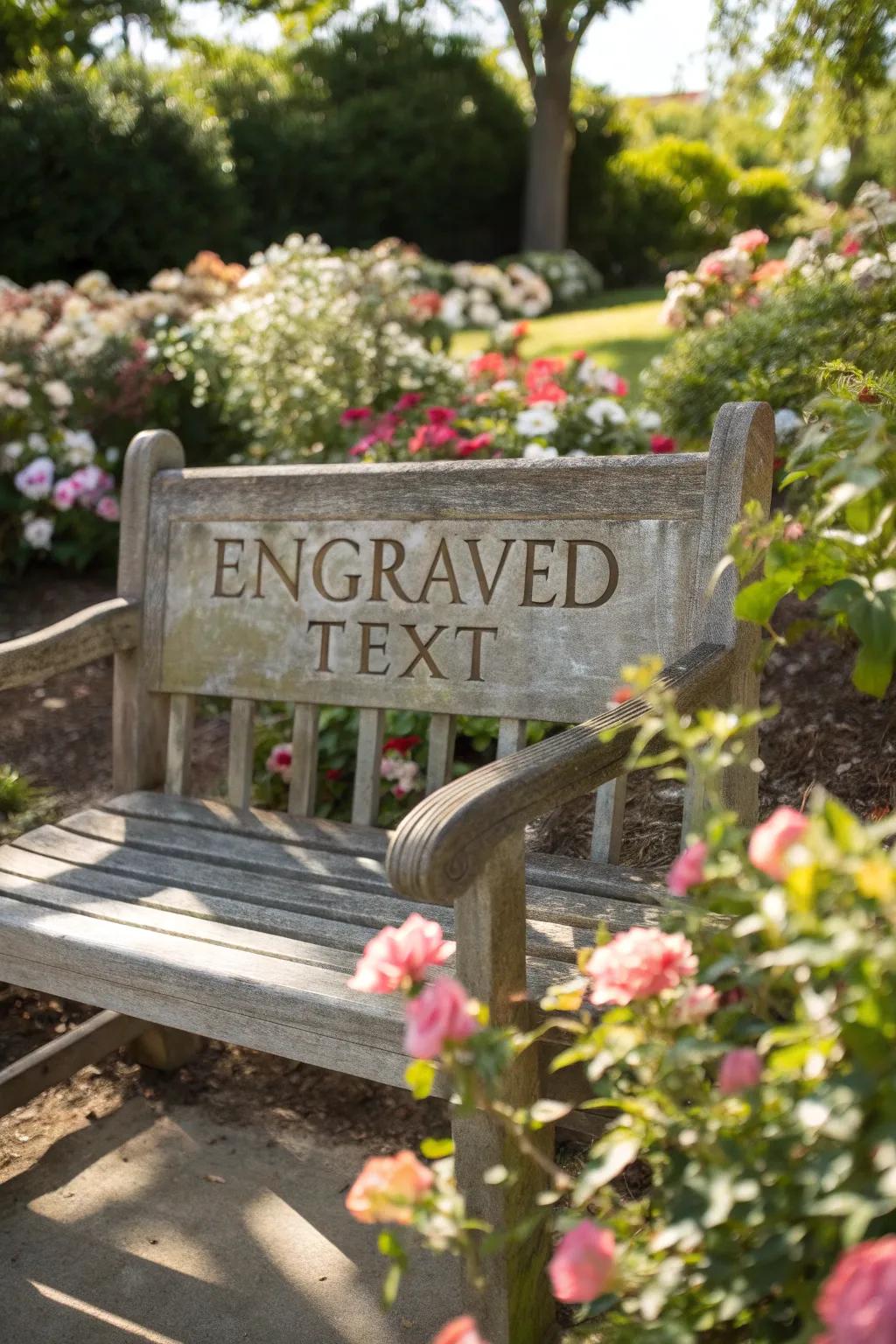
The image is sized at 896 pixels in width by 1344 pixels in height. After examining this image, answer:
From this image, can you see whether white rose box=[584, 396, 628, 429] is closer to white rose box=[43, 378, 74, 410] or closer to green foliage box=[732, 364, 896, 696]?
green foliage box=[732, 364, 896, 696]

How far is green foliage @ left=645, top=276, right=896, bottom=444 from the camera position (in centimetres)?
327

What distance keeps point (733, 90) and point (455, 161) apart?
37.1 feet

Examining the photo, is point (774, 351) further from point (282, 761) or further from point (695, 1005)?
point (695, 1005)

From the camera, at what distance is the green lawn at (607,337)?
7988mm

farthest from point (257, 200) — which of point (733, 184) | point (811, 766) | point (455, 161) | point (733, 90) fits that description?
point (811, 766)

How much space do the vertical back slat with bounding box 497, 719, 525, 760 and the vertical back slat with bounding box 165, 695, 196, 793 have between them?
2.50ft

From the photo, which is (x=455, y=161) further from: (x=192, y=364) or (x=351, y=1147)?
(x=351, y=1147)

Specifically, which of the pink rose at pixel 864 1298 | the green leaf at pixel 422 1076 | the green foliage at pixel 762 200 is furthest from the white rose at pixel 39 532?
the green foliage at pixel 762 200

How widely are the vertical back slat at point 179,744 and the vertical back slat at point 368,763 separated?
43 centimetres

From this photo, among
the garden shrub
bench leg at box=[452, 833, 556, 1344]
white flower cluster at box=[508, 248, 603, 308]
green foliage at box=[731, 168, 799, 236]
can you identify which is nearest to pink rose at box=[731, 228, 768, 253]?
bench leg at box=[452, 833, 556, 1344]

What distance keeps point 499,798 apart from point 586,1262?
24.9 inches

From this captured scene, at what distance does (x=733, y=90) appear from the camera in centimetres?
597

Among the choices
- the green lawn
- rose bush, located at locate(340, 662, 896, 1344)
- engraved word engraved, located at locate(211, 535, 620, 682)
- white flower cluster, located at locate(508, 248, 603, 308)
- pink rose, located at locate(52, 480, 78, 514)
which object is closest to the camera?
rose bush, located at locate(340, 662, 896, 1344)

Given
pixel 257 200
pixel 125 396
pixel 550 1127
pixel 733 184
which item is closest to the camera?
pixel 550 1127
